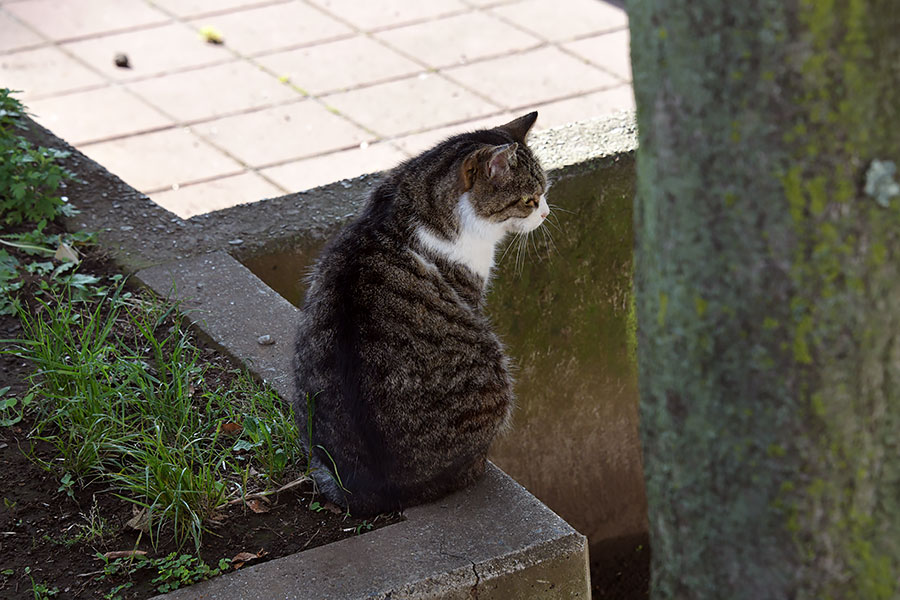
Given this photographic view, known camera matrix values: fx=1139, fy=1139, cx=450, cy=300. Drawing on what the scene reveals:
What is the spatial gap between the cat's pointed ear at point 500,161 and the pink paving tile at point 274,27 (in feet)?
12.1

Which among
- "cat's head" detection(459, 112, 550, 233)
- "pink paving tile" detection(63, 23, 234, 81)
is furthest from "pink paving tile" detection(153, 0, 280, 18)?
"cat's head" detection(459, 112, 550, 233)

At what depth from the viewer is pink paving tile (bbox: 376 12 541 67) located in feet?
20.7

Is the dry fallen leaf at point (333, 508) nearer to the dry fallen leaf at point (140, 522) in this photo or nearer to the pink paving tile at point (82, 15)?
Result: the dry fallen leaf at point (140, 522)

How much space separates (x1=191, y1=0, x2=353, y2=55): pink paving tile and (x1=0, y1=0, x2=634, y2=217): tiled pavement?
1 centimetres

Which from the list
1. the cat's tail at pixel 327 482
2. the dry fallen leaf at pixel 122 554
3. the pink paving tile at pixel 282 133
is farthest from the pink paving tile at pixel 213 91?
the dry fallen leaf at pixel 122 554

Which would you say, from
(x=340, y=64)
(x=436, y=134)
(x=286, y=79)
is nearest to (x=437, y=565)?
(x=436, y=134)

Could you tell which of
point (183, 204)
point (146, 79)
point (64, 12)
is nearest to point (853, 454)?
point (183, 204)

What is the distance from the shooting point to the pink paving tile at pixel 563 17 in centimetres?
657

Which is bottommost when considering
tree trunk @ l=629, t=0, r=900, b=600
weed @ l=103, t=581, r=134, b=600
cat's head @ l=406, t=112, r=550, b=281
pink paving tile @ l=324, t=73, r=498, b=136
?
pink paving tile @ l=324, t=73, r=498, b=136

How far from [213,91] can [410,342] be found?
146 inches

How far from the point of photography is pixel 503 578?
2.36 meters

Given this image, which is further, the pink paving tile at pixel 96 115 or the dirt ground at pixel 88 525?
the pink paving tile at pixel 96 115

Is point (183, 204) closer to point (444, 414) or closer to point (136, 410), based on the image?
point (136, 410)

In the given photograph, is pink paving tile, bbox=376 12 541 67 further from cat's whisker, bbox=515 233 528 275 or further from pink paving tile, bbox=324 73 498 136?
cat's whisker, bbox=515 233 528 275
